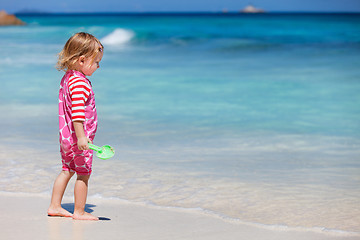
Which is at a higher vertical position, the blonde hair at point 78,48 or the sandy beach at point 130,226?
→ the blonde hair at point 78,48

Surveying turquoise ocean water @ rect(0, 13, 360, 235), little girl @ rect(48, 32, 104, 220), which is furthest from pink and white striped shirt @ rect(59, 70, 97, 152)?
turquoise ocean water @ rect(0, 13, 360, 235)

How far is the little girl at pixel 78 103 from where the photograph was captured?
277 cm

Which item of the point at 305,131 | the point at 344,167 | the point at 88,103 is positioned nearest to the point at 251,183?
the point at 344,167

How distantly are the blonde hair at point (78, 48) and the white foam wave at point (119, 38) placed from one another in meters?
22.5

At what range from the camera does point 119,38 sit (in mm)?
26422

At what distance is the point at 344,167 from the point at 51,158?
238 cm

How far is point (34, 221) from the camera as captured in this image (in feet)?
9.32

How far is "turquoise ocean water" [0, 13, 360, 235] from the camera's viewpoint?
11.4 feet

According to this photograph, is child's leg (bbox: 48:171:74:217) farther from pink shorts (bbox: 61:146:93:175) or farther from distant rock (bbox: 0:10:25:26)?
distant rock (bbox: 0:10:25:26)

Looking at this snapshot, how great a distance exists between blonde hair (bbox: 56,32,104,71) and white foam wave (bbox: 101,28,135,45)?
22.5m

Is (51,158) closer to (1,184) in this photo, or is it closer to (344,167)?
(1,184)

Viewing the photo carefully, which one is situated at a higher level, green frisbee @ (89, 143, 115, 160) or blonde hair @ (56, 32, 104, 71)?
blonde hair @ (56, 32, 104, 71)

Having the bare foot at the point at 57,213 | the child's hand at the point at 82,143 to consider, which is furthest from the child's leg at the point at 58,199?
the child's hand at the point at 82,143

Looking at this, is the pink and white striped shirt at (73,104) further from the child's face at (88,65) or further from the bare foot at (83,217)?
the bare foot at (83,217)
